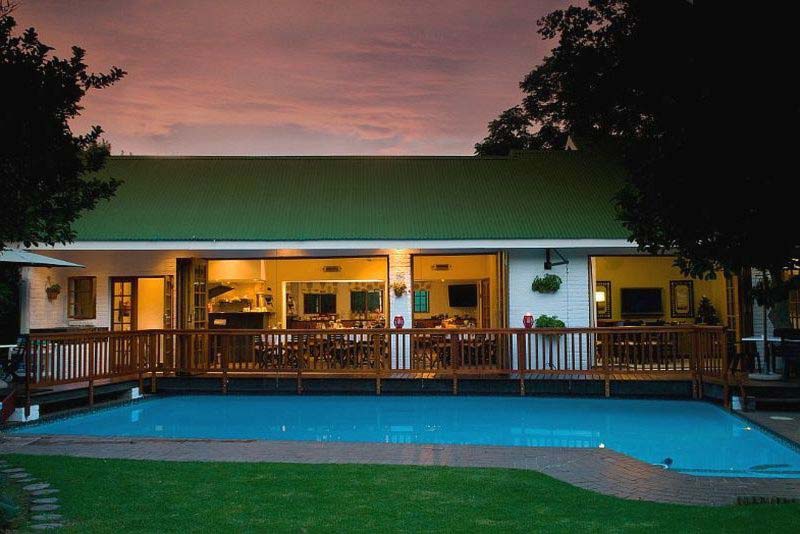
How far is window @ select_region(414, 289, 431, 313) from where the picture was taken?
20516mm

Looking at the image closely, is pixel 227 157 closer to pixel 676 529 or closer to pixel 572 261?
pixel 572 261

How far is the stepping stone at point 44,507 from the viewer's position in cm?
615

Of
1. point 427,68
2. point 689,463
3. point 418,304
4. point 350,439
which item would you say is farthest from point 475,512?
point 427,68

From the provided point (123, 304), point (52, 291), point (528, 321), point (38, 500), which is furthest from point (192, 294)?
point (38, 500)

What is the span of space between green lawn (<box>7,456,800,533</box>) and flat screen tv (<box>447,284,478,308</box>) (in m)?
12.7

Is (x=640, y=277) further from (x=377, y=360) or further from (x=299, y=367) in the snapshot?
(x=299, y=367)

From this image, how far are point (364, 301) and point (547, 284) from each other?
5.43m

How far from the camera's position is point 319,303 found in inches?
801

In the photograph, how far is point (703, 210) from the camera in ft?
20.2

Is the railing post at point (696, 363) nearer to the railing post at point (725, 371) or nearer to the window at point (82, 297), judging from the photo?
the railing post at point (725, 371)

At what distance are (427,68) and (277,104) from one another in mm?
4505

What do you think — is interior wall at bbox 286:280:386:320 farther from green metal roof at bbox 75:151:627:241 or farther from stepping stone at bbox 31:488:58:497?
stepping stone at bbox 31:488:58:497

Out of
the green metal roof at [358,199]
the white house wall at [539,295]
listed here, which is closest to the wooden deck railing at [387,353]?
the white house wall at [539,295]

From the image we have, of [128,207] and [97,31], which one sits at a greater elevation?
[97,31]
